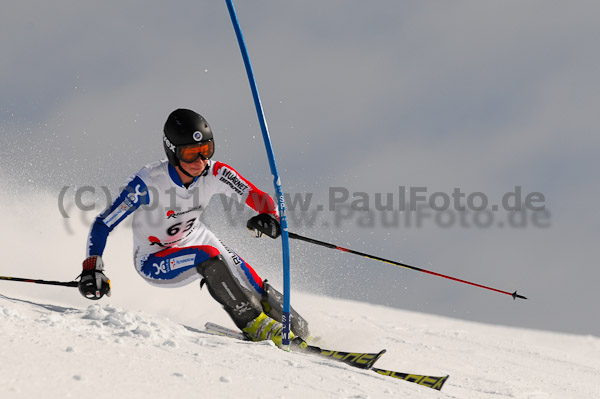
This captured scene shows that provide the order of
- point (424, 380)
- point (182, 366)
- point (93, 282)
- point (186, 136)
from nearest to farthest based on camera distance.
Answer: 1. point (182, 366)
2. point (93, 282)
3. point (424, 380)
4. point (186, 136)

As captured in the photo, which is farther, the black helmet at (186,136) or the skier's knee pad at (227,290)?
the skier's knee pad at (227,290)

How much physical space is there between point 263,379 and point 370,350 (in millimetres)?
2507

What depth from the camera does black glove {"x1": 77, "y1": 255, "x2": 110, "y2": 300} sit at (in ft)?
12.9

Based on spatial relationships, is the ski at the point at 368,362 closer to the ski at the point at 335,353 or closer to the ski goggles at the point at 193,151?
the ski at the point at 335,353

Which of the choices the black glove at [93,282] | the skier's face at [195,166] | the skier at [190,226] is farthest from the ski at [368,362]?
the skier's face at [195,166]

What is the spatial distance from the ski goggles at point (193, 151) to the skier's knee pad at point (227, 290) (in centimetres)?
79

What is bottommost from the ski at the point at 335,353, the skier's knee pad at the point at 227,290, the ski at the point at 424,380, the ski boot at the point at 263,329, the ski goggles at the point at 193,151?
the ski at the point at 424,380

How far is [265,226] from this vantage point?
4.66 m

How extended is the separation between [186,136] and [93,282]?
1250mm

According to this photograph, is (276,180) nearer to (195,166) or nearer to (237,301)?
(195,166)

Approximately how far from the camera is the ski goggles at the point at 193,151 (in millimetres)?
4395

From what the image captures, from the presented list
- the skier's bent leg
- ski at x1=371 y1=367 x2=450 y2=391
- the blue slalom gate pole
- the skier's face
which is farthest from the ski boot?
the skier's face

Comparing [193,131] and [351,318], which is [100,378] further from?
[351,318]

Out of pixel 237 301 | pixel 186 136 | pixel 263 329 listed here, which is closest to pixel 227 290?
pixel 237 301
